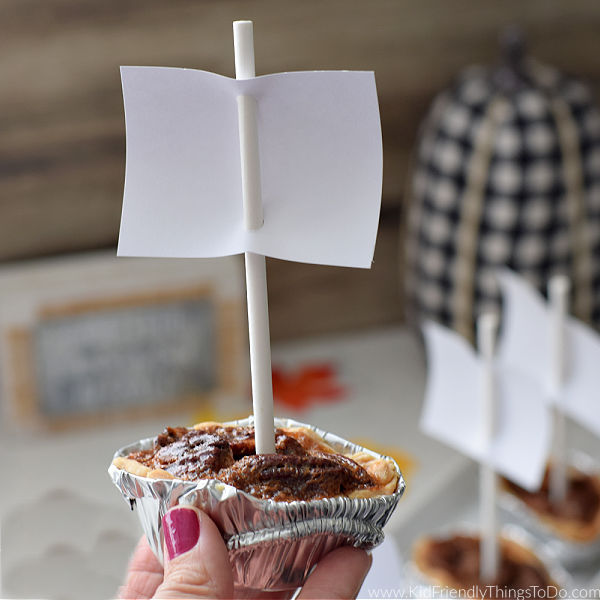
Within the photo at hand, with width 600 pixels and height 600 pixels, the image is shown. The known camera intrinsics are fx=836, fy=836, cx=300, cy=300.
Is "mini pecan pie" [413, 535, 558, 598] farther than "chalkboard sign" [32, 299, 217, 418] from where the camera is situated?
No

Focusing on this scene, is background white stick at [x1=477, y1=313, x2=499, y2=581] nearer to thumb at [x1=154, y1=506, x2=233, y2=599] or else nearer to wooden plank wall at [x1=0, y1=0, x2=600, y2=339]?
thumb at [x1=154, y1=506, x2=233, y2=599]

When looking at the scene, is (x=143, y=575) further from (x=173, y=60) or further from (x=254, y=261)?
(x=173, y=60)

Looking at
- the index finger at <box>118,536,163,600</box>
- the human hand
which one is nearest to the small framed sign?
the index finger at <box>118,536,163,600</box>

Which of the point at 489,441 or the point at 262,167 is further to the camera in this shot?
the point at 489,441

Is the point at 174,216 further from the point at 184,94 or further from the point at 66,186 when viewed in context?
the point at 66,186

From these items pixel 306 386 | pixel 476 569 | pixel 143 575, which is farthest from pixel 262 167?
pixel 306 386

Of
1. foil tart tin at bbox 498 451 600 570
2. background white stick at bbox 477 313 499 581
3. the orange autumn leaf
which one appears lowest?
foil tart tin at bbox 498 451 600 570

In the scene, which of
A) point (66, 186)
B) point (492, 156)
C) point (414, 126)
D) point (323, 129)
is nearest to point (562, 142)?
point (492, 156)
